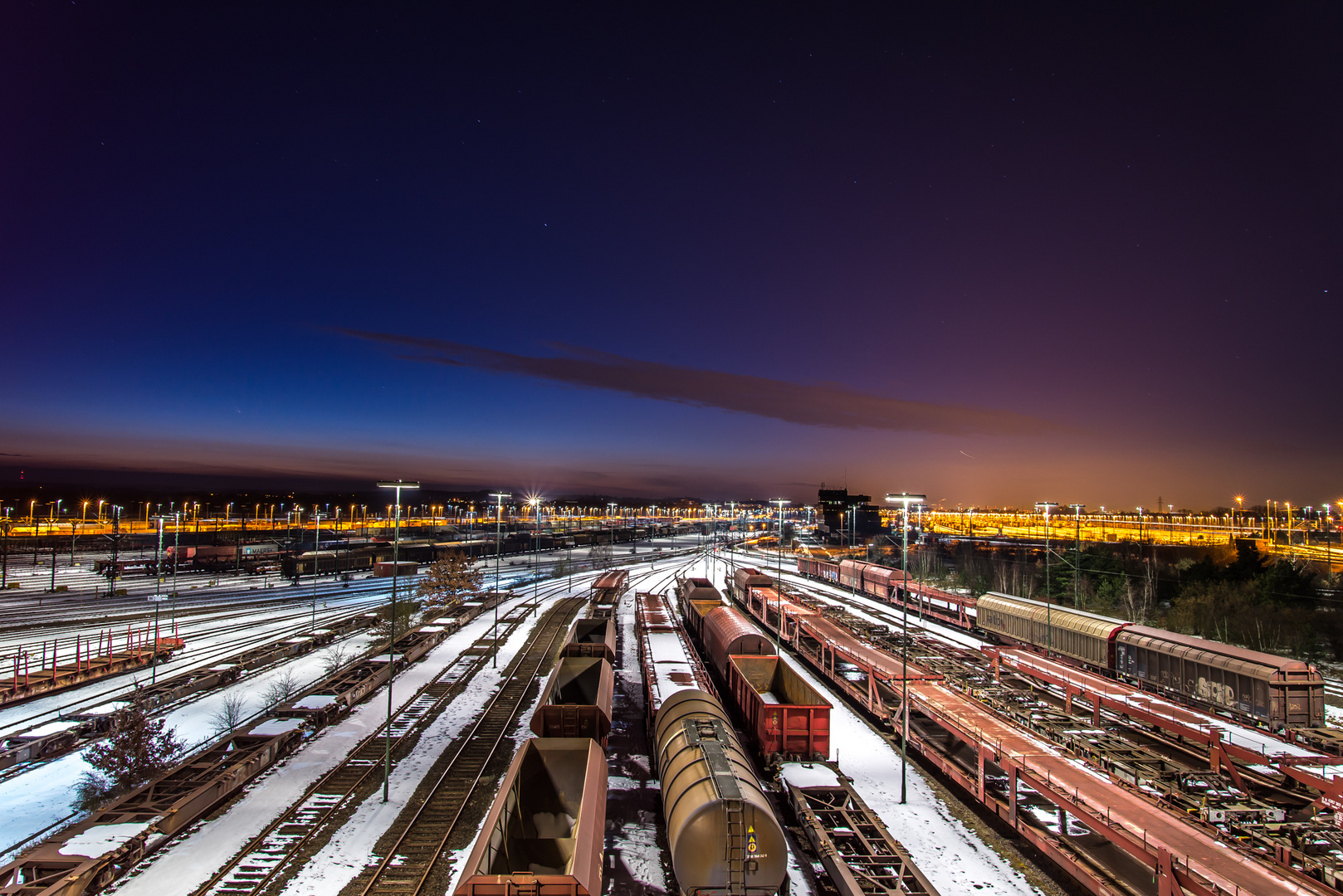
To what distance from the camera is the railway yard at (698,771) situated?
42.9 feet

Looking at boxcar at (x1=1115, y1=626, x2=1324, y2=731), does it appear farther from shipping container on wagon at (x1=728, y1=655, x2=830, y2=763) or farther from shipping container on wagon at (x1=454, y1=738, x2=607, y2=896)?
shipping container on wagon at (x1=454, y1=738, x2=607, y2=896)

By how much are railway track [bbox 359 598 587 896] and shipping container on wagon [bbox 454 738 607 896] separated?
2.36 meters

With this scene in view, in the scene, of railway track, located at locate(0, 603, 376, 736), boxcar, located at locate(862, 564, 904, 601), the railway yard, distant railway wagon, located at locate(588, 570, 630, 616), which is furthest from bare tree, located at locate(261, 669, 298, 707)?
boxcar, located at locate(862, 564, 904, 601)

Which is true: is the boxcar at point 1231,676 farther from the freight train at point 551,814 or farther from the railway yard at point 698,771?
the freight train at point 551,814

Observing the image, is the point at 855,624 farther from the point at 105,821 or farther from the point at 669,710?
the point at 105,821

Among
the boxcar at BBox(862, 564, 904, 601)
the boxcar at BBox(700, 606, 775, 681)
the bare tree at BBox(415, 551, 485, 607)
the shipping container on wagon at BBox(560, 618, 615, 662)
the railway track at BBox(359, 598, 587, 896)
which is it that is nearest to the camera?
the railway track at BBox(359, 598, 587, 896)

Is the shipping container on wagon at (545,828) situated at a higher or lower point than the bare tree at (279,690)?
higher

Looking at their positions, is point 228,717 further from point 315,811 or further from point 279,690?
point 315,811

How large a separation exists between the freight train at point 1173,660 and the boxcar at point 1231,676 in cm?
3

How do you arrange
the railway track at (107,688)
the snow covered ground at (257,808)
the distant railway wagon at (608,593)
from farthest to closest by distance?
the distant railway wagon at (608,593)
the railway track at (107,688)
the snow covered ground at (257,808)

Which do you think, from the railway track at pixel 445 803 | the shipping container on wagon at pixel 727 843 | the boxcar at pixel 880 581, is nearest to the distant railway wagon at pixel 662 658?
the railway track at pixel 445 803

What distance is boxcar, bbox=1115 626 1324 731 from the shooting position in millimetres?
21188

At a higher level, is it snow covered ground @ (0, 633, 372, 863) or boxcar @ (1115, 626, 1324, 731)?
boxcar @ (1115, 626, 1324, 731)

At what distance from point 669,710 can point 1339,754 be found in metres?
22.1
